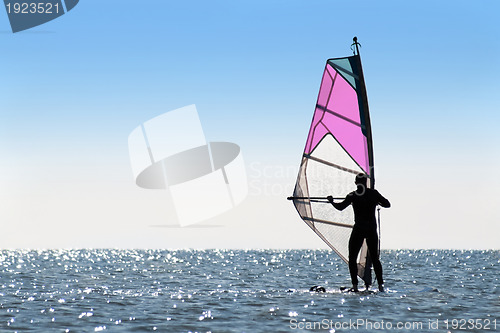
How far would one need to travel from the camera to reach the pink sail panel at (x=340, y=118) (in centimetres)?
1195

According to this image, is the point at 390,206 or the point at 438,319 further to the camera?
the point at 390,206

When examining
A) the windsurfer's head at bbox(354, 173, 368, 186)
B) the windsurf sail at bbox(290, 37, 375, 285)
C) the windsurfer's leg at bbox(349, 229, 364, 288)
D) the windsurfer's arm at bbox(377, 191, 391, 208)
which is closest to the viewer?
the windsurfer's arm at bbox(377, 191, 391, 208)

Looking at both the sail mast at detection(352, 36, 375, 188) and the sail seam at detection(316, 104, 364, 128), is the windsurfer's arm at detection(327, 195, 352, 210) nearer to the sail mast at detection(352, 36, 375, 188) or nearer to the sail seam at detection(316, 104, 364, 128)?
the sail mast at detection(352, 36, 375, 188)

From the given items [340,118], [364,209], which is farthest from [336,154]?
[364,209]

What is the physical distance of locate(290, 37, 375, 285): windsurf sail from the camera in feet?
39.0

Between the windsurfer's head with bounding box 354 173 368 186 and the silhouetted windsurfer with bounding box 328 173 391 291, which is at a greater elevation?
the windsurfer's head with bounding box 354 173 368 186

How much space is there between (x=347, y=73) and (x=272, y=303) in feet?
17.7

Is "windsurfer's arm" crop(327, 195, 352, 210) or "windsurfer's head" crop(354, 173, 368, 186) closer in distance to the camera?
"windsurfer's arm" crop(327, 195, 352, 210)

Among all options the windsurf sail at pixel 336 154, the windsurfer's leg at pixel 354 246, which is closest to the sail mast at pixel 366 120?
the windsurf sail at pixel 336 154

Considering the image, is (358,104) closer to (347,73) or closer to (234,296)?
(347,73)

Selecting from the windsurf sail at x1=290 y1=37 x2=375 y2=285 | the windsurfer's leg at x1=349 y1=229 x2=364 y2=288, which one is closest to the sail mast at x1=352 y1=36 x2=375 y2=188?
the windsurf sail at x1=290 y1=37 x2=375 y2=285

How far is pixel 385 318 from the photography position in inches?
388

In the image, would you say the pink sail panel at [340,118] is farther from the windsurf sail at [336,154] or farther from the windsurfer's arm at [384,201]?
the windsurfer's arm at [384,201]

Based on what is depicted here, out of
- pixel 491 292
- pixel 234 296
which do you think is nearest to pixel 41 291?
pixel 234 296
